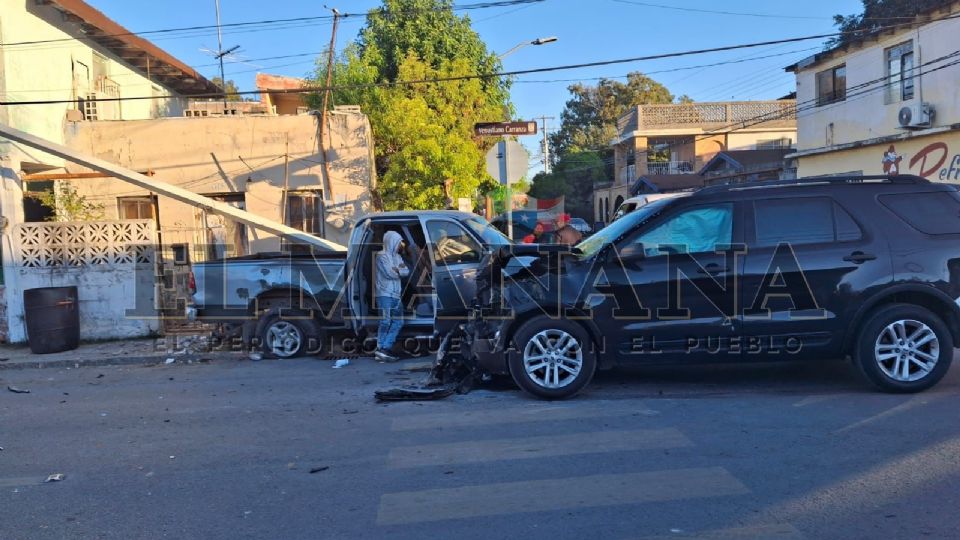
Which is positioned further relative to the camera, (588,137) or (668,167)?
(588,137)

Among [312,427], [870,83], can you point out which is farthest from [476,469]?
[870,83]

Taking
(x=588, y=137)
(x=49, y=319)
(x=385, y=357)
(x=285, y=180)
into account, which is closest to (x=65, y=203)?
(x=49, y=319)

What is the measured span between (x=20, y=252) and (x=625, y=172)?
3584 centimetres

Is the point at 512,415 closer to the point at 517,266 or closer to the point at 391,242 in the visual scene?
the point at 517,266

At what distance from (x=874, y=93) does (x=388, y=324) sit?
17.8 meters

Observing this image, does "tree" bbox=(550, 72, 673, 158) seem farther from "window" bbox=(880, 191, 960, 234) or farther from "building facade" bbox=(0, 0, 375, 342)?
"window" bbox=(880, 191, 960, 234)

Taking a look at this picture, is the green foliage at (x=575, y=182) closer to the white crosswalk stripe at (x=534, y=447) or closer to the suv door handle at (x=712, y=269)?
the suv door handle at (x=712, y=269)

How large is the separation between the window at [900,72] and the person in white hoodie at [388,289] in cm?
1680

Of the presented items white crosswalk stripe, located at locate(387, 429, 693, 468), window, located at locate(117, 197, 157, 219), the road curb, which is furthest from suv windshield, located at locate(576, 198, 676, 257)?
window, located at locate(117, 197, 157, 219)

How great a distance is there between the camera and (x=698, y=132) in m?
39.4

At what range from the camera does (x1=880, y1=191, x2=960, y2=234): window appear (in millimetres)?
6328

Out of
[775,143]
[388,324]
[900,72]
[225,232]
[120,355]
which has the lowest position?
[120,355]

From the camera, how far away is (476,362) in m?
6.86

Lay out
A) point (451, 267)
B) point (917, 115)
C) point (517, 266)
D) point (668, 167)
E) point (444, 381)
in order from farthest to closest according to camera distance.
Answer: point (668, 167)
point (917, 115)
point (451, 267)
point (444, 381)
point (517, 266)
